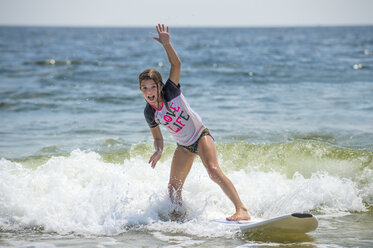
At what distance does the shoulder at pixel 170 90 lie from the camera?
478 centimetres

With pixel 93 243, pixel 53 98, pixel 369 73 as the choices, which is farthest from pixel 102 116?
pixel 369 73

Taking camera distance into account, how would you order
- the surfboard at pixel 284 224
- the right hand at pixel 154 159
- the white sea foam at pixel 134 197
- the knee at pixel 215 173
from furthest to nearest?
the white sea foam at pixel 134 197
the right hand at pixel 154 159
the knee at pixel 215 173
the surfboard at pixel 284 224

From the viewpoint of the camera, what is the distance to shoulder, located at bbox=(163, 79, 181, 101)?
478cm

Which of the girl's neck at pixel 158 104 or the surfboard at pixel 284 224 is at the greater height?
the girl's neck at pixel 158 104

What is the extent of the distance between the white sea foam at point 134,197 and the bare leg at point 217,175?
25cm

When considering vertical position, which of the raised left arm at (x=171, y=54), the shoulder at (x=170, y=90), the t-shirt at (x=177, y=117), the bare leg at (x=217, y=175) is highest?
the raised left arm at (x=171, y=54)

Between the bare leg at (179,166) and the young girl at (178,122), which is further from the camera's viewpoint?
the bare leg at (179,166)

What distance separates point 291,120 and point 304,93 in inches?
164

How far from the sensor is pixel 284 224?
4664 mm

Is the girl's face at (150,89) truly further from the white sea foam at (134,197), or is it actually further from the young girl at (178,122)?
the white sea foam at (134,197)

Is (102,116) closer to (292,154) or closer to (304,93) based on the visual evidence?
(292,154)

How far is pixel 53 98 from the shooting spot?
47.3 ft

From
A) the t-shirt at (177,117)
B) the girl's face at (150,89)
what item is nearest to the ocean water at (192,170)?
the girl's face at (150,89)

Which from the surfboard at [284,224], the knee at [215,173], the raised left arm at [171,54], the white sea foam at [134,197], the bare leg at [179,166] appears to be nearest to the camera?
the surfboard at [284,224]
